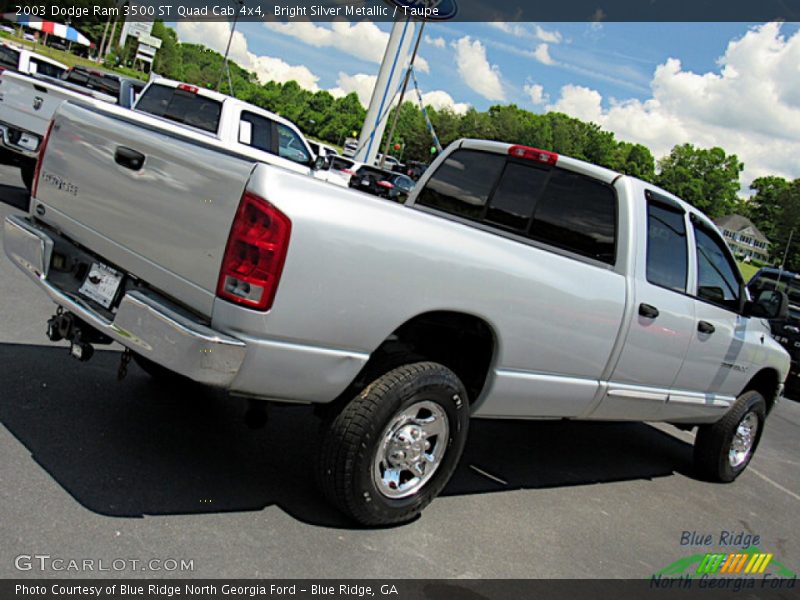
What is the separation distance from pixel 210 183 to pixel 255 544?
5.16 ft

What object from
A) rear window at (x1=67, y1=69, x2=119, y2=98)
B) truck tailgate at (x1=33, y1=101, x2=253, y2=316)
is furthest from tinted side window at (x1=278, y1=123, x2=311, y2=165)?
rear window at (x1=67, y1=69, x2=119, y2=98)

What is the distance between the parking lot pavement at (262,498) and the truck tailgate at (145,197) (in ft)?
3.25

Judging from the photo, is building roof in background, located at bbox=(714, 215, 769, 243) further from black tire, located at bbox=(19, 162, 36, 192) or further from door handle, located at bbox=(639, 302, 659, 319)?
door handle, located at bbox=(639, 302, 659, 319)

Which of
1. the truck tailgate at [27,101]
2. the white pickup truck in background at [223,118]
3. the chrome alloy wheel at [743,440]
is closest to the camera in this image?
the chrome alloy wheel at [743,440]

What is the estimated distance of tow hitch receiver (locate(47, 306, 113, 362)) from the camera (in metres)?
3.75

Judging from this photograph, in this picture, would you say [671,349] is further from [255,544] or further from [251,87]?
[251,87]

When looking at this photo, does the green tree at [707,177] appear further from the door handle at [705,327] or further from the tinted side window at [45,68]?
the door handle at [705,327]

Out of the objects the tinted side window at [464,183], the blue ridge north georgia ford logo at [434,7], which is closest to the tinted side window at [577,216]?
the tinted side window at [464,183]

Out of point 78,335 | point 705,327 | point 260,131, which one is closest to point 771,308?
point 705,327

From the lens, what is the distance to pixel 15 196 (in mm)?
10484

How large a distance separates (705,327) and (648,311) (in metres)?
0.85

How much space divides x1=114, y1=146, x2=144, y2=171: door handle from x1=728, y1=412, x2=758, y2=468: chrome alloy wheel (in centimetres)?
499

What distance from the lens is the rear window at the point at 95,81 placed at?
62.7ft

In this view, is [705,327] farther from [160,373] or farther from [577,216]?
[160,373]
